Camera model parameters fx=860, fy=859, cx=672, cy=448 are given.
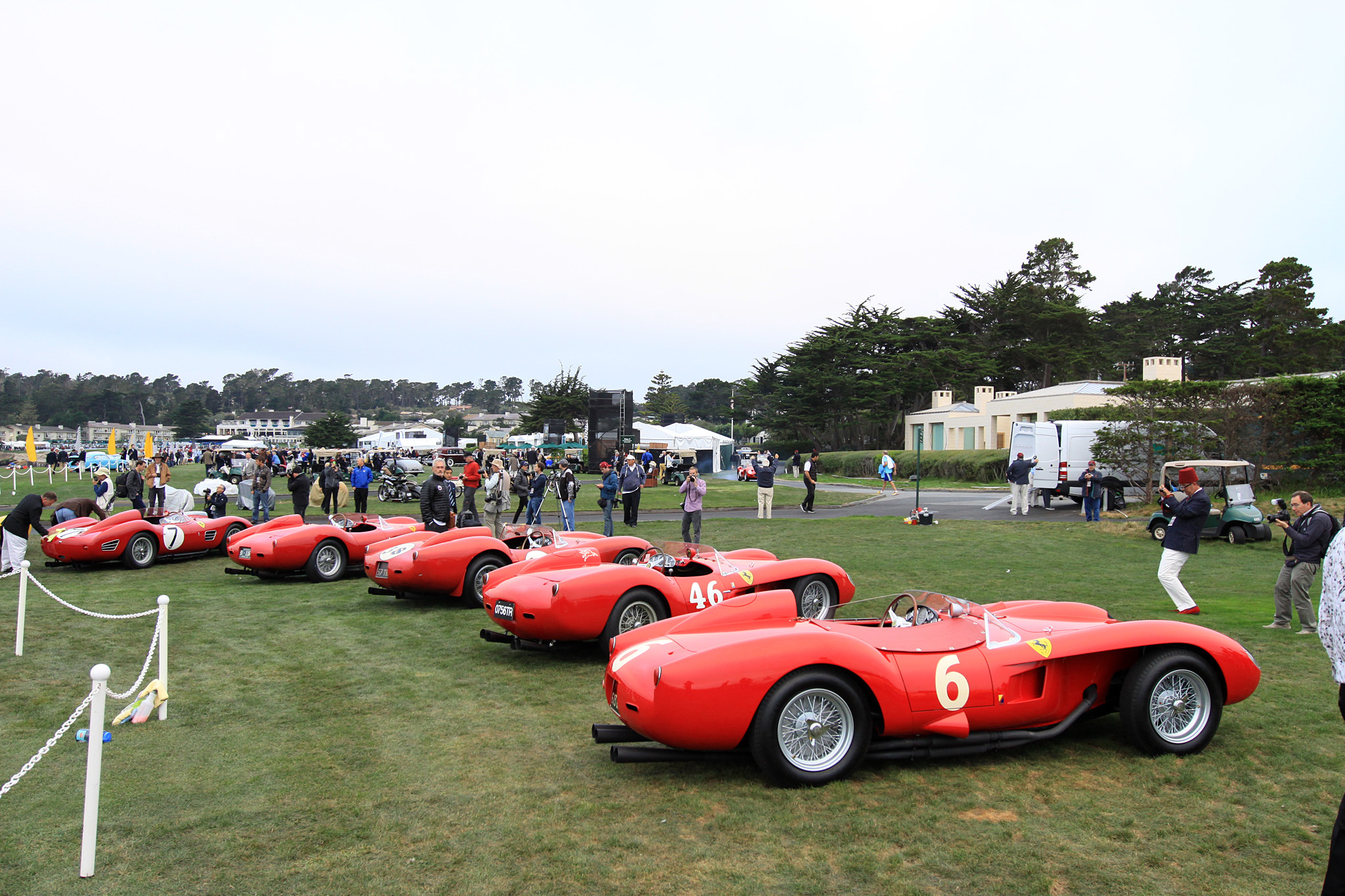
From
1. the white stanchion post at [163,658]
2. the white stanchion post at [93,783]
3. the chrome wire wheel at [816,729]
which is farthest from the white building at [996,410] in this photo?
the white stanchion post at [93,783]

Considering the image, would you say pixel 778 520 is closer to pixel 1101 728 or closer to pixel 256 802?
pixel 1101 728

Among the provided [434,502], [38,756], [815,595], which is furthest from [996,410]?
[38,756]

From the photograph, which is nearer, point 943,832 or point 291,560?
point 943,832

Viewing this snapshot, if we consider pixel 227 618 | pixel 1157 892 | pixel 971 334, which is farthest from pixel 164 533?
pixel 971 334

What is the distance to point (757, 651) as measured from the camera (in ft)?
15.7

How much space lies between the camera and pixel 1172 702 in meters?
5.29

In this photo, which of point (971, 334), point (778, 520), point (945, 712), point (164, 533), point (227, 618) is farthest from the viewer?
point (971, 334)

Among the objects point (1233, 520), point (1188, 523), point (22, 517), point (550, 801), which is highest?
point (1188, 523)

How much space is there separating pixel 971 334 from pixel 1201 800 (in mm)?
66050

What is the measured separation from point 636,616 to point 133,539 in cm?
1004

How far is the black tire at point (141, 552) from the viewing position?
44.8 ft

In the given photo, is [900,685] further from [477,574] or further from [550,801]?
[477,574]

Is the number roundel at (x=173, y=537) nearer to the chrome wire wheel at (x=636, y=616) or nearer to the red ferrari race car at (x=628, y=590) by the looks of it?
the red ferrari race car at (x=628, y=590)

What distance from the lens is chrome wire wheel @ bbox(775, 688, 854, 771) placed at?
478 cm
